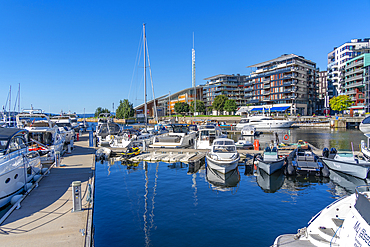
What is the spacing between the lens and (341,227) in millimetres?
7578

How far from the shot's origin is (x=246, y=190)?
55.6 ft

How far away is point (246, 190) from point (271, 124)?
57613 mm

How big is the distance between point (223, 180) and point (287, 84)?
9198 cm

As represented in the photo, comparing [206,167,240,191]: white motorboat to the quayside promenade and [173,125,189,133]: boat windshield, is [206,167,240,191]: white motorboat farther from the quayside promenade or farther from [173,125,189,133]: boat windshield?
[173,125,189,133]: boat windshield

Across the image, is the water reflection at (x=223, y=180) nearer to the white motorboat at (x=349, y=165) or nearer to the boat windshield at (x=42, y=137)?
the white motorboat at (x=349, y=165)

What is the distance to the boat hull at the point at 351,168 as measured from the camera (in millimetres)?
18312

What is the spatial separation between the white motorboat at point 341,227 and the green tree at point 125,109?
128 metres

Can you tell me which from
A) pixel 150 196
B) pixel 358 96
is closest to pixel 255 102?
pixel 358 96

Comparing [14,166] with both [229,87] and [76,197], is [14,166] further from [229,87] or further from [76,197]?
[229,87]

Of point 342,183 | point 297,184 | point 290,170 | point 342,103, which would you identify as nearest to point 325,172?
point 342,183

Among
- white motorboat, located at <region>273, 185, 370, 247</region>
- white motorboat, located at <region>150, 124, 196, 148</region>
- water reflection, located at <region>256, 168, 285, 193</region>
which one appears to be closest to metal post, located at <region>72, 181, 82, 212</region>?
white motorboat, located at <region>273, 185, 370, 247</region>

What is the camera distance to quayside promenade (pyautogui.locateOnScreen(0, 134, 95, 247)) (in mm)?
Result: 8406

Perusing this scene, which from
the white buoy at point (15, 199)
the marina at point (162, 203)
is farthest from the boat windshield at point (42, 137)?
the white buoy at point (15, 199)

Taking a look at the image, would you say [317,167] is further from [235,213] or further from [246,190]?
[235,213]
